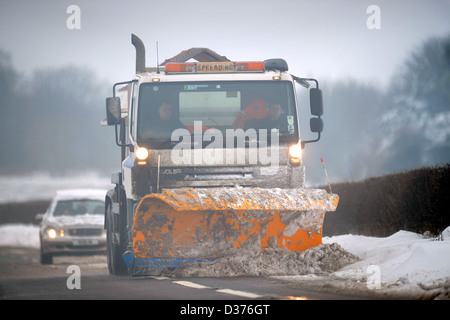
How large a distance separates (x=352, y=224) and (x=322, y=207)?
26.3 ft

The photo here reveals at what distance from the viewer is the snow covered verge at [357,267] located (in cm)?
883

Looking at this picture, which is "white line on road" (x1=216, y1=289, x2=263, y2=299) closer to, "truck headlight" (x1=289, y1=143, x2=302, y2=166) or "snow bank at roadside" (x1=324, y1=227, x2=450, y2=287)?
"snow bank at roadside" (x1=324, y1=227, x2=450, y2=287)

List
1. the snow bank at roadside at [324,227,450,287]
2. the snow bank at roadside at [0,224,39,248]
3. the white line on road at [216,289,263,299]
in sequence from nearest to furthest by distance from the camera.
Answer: the white line on road at [216,289,263,299] < the snow bank at roadside at [324,227,450,287] < the snow bank at roadside at [0,224,39,248]

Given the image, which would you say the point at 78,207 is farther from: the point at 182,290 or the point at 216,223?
the point at 182,290

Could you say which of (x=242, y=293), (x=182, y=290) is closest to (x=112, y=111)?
(x=182, y=290)

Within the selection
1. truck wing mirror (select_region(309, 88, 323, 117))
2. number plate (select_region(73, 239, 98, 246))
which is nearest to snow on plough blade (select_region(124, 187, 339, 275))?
truck wing mirror (select_region(309, 88, 323, 117))

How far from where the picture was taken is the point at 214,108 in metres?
12.2

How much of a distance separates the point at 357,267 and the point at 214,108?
10.5 ft

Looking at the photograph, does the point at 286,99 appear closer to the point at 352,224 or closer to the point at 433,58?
the point at 352,224

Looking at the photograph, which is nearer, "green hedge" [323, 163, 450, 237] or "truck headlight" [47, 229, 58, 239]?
"green hedge" [323, 163, 450, 237]

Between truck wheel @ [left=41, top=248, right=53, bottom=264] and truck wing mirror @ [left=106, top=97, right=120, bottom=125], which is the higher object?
truck wing mirror @ [left=106, top=97, right=120, bottom=125]

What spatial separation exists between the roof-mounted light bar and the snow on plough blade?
96.4 inches

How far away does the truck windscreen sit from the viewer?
39.3 ft
